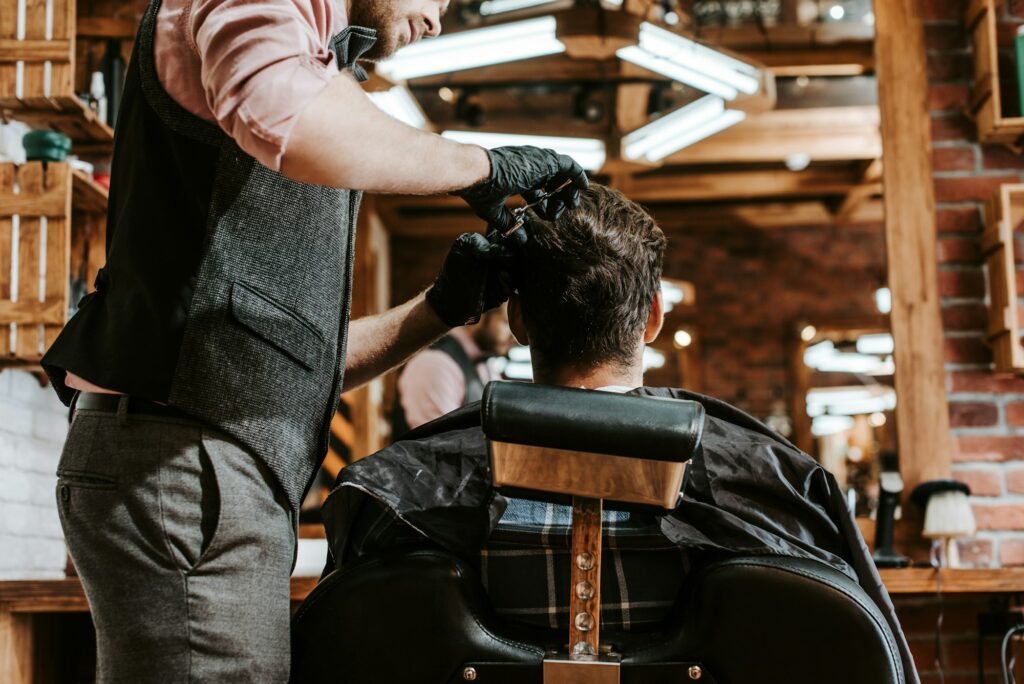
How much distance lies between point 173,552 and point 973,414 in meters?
2.28

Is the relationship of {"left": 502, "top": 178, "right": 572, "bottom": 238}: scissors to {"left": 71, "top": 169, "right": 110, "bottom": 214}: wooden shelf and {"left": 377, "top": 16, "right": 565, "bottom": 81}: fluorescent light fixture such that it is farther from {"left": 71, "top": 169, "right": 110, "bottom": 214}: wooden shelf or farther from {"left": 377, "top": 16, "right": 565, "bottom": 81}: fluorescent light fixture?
{"left": 377, "top": 16, "right": 565, "bottom": 81}: fluorescent light fixture

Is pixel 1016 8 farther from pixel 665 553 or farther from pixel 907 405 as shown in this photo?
pixel 665 553

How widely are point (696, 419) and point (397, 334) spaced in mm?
842

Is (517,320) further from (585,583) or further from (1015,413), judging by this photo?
(1015,413)

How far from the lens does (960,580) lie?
2.11 meters

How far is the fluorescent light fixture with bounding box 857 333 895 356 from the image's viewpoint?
8188 millimetres

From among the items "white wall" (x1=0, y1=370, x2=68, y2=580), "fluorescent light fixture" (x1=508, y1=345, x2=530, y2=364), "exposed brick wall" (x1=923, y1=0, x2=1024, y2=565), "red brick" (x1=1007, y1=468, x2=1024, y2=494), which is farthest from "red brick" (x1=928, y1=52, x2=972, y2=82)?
"fluorescent light fixture" (x1=508, y1=345, x2=530, y2=364)

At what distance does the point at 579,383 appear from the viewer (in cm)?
138

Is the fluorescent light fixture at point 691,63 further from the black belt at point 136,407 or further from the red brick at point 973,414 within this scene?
the black belt at point 136,407

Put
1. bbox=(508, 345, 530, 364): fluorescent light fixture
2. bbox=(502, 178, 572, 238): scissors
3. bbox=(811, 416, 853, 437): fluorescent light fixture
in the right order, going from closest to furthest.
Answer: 1. bbox=(502, 178, 572, 238): scissors
2. bbox=(508, 345, 530, 364): fluorescent light fixture
3. bbox=(811, 416, 853, 437): fluorescent light fixture

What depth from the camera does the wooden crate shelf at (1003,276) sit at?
267 centimetres

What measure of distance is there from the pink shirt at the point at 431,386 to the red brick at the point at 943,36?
6.40 feet

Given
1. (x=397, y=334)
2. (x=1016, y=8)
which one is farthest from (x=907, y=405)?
(x=397, y=334)

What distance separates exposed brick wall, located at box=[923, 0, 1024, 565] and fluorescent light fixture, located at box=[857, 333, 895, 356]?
5419 mm
